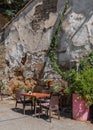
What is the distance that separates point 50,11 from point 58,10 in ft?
1.62

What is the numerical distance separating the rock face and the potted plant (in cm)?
211

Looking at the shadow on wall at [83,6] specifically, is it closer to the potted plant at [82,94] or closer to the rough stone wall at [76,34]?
the rough stone wall at [76,34]

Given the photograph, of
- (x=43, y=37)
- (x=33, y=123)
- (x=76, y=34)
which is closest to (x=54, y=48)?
(x=43, y=37)

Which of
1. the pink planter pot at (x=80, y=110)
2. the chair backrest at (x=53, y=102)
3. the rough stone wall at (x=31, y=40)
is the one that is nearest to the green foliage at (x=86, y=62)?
the rough stone wall at (x=31, y=40)

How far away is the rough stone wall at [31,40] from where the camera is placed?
1484 centimetres

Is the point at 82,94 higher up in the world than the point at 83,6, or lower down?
lower down

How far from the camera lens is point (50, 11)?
49.0 feet

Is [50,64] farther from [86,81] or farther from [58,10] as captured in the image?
[86,81]

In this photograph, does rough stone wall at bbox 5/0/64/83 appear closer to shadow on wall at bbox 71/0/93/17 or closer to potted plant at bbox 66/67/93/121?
shadow on wall at bbox 71/0/93/17

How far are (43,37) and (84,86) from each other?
Answer: 4644mm

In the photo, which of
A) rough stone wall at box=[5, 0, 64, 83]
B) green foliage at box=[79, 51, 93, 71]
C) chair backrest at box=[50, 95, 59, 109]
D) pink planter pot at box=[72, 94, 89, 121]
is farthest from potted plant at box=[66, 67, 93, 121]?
rough stone wall at box=[5, 0, 64, 83]

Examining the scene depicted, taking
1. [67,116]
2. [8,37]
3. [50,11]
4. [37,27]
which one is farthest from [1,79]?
[67,116]

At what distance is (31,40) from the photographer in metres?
15.6

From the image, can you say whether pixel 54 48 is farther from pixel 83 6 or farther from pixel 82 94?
pixel 82 94
